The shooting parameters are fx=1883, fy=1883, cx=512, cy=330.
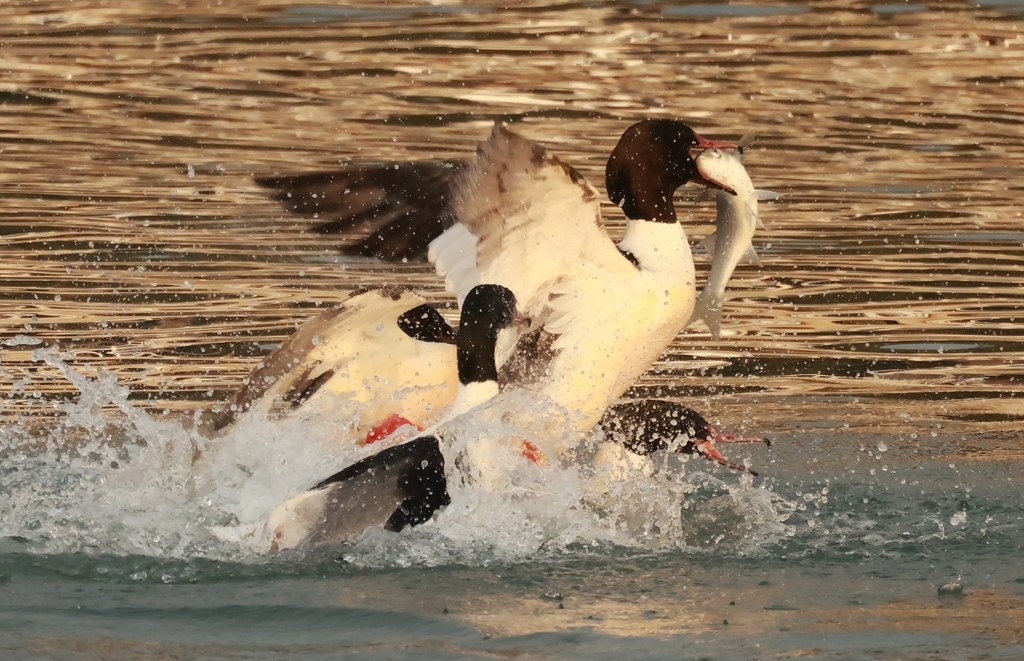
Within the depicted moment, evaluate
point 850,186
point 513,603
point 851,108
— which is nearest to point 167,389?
point 513,603

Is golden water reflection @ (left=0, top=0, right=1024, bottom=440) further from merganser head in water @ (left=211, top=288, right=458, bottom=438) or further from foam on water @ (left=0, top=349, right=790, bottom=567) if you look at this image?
foam on water @ (left=0, top=349, right=790, bottom=567)

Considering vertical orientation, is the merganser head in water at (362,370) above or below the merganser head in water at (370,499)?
above

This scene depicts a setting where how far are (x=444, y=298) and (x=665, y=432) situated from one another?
128 inches

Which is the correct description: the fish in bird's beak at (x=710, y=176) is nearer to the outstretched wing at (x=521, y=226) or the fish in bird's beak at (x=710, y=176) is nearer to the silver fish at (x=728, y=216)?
the silver fish at (x=728, y=216)

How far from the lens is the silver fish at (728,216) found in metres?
7.16

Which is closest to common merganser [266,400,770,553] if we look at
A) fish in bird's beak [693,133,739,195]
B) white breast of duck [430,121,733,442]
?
white breast of duck [430,121,733,442]

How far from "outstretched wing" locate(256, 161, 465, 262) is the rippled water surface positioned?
0.42 ft

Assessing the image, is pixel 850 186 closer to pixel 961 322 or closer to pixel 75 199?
pixel 961 322

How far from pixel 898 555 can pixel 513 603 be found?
1440 millimetres

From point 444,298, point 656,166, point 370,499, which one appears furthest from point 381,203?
point 444,298

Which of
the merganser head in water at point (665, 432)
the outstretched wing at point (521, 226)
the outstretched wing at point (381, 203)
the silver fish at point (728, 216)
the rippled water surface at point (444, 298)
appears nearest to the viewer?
the rippled water surface at point (444, 298)

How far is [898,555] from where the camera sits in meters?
6.50

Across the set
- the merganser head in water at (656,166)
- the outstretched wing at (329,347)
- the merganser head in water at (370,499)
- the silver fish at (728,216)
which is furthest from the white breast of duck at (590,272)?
→ the merganser head in water at (370,499)

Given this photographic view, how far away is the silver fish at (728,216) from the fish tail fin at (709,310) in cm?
1
